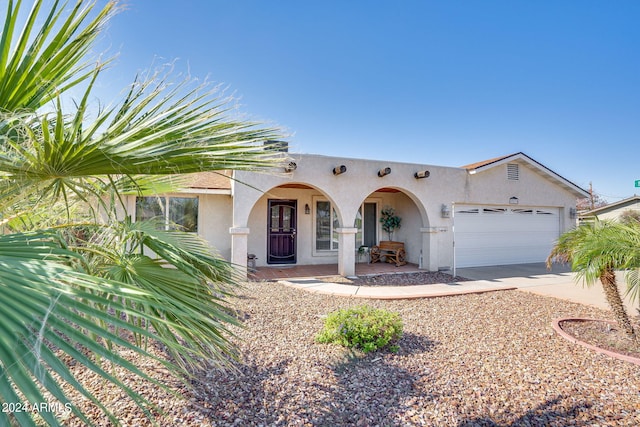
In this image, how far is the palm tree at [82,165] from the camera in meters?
0.93

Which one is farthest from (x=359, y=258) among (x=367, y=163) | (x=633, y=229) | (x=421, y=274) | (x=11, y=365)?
(x=11, y=365)

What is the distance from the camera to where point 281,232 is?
1205 centimetres

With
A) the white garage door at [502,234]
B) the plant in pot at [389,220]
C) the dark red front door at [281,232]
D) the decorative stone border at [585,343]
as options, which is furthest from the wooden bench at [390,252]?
the decorative stone border at [585,343]

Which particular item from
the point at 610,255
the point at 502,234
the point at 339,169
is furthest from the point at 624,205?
the point at 610,255

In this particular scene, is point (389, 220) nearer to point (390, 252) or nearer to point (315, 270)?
point (390, 252)

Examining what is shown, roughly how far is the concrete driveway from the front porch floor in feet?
7.06

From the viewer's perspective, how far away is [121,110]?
6.97 ft

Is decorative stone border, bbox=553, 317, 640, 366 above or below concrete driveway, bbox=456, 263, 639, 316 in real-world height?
below

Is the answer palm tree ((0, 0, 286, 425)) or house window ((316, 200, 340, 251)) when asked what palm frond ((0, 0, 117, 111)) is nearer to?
palm tree ((0, 0, 286, 425))

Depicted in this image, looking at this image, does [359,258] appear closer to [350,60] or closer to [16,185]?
[350,60]

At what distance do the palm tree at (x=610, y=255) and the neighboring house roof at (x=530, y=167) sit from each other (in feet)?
22.4

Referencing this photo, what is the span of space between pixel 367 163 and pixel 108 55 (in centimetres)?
863

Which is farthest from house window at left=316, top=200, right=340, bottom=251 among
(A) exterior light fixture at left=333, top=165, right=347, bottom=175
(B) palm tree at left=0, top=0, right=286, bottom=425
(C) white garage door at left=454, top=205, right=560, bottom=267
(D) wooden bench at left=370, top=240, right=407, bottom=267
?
(B) palm tree at left=0, top=0, right=286, bottom=425

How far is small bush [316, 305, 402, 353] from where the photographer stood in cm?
450
